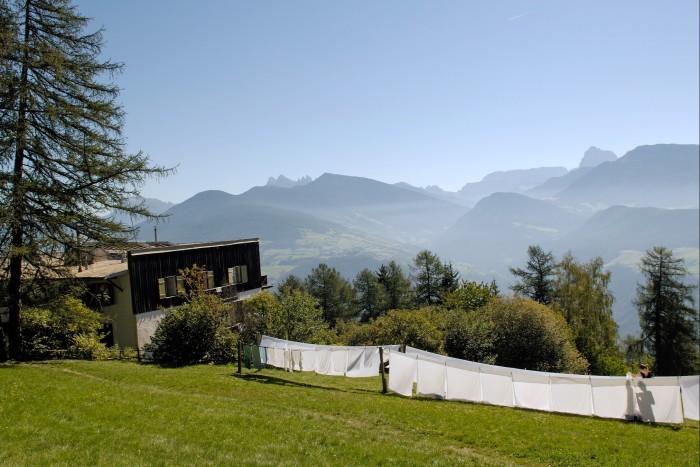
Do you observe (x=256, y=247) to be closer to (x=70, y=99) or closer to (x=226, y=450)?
(x=70, y=99)

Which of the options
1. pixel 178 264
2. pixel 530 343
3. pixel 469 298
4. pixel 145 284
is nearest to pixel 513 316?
pixel 530 343

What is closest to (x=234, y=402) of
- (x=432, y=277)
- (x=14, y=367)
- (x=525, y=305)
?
(x=14, y=367)

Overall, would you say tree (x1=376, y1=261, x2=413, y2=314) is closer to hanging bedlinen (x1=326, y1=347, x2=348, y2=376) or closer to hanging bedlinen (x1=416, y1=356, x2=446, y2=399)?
hanging bedlinen (x1=326, y1=347, x2=348, y2=376)

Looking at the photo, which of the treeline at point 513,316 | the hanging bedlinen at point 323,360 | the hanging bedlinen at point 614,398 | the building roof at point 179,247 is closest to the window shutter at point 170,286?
the building roof at point 179,247

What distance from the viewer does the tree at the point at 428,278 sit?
253 ft

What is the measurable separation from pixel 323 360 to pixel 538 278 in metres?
54.7

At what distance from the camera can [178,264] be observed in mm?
39094

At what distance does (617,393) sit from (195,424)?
51.1 feet

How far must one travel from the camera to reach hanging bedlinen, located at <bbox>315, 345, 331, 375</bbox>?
2492 cm

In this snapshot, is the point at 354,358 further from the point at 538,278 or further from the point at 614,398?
the point at 538,278

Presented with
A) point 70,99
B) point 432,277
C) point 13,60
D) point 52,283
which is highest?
point 13,60

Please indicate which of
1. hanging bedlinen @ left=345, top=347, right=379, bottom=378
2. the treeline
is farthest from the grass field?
the treeline

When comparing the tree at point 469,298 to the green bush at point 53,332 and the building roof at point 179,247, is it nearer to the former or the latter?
the building roof at point 179,247

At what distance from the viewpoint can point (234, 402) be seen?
17203mm
